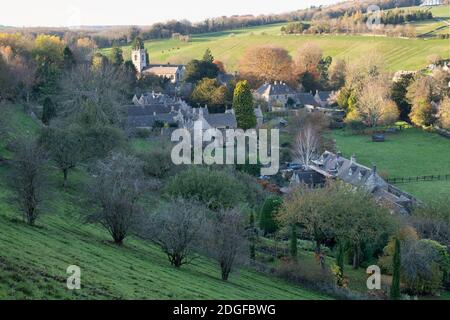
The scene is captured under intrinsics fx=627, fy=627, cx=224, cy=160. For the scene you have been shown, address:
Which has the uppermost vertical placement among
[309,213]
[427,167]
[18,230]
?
[18,230]

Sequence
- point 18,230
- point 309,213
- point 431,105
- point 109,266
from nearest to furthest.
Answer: point 109,266
point 18,230
point 309,213
point 431,105

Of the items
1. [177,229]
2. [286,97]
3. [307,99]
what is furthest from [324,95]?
[177,229]

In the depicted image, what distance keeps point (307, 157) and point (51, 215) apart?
101ft

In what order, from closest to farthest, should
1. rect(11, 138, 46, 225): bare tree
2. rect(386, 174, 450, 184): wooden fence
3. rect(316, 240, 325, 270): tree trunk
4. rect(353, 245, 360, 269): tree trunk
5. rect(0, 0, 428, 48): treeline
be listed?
rect(11, 138, 46, 225): bare tree → rect(316, 240, 325, 270): tree trunk → rect(353, 245, 360, 269): tree trunk → rect(386, 174, 450, 184): wooden fence → rect(0, 0, 428, 48): treeline

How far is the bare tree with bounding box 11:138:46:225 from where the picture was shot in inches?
1075

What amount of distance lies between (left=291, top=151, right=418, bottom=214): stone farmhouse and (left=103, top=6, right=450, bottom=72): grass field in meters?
54.7

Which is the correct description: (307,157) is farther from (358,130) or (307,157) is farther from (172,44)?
(172,44)

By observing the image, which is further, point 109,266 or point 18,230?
point 18,230

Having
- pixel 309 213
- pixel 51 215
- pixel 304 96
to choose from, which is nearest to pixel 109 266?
pixel 51 215

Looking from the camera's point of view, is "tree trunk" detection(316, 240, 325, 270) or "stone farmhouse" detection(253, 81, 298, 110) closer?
"tree trunk" detection(316, 240, 325, 270)

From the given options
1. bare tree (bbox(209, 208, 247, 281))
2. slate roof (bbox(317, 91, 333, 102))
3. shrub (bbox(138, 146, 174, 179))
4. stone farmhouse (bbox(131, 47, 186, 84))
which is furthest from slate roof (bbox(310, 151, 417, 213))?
stone farmhouse (bbox(131, 47, 186, 84))

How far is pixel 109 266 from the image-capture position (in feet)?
74.6

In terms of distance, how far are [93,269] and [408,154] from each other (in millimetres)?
48171

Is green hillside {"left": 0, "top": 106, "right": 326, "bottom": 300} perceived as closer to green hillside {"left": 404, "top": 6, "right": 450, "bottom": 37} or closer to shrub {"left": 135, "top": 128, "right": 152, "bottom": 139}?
shrub {"left": 135, "top": 128, "right": 152, "bottom": 139}
